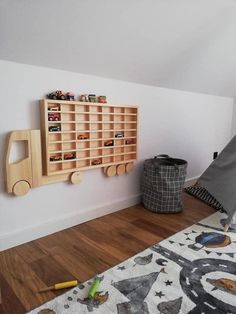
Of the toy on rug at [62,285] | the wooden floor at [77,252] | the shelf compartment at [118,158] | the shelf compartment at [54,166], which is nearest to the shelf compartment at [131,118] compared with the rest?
the shelf compartment at [118,158]

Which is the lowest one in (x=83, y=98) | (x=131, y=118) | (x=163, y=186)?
(x=163, y=186)

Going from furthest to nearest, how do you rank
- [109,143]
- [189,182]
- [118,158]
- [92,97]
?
[189,182]
[118,158]
[109,143]
[92,97]

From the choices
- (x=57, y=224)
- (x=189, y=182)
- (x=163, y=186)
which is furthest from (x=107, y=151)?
(x=189, y=182)

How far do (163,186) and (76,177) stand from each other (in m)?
0.84

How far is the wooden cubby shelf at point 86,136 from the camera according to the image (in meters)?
1.72

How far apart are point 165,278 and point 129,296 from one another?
0.84ft

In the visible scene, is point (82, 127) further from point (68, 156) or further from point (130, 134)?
point (130, 134)

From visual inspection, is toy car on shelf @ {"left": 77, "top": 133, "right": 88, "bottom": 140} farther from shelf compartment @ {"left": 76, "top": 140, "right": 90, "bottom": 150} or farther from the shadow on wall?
the shadow on wall

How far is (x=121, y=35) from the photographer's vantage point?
164 cm

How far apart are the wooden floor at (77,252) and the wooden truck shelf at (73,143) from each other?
1.37 ft

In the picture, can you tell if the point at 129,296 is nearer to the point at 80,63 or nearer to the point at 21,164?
the point at 21,164

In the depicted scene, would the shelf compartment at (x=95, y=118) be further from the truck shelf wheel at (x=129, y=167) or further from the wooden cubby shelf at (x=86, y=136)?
the truck shelf wheel at (x=129, y=167)

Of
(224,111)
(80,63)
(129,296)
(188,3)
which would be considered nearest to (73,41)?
(80,63)

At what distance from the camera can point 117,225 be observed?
2.05 metres
